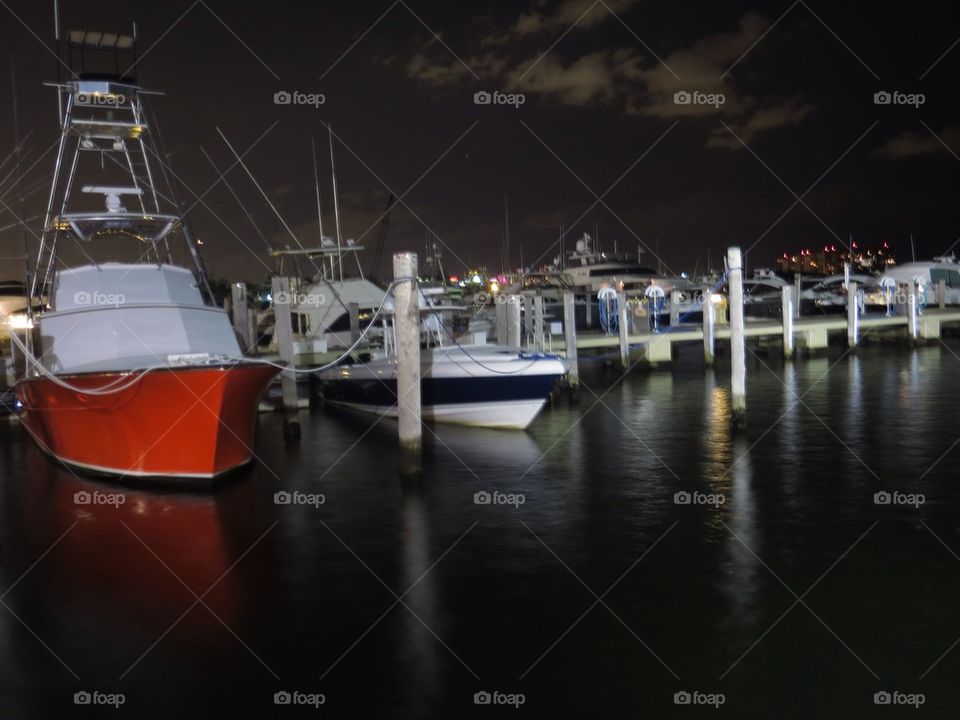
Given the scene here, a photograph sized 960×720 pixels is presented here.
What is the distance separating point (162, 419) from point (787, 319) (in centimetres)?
2773

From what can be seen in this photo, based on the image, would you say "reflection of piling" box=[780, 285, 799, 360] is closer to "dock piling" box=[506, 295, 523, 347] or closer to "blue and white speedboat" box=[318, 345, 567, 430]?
"dock piling" box=[506, 295, 523, 347]

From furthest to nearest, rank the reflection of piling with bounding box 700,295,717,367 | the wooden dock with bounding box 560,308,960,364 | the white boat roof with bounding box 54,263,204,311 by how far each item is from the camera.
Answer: the wooden dock with bounding box 560,308,960,364
the reflection of piling with bounding box 700,295,717,367
the white boat roof with bounding box 54,263,204,311

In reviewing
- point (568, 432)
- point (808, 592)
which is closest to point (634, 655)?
point (808, 592)

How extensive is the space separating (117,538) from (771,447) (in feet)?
42.7

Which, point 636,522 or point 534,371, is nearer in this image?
point 636,522

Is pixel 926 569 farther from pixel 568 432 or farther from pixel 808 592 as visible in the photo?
pixel 568 432

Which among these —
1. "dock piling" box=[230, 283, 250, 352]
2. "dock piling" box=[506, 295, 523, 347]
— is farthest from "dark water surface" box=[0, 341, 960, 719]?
"dock piling" box=[506, 295, 523, 347]

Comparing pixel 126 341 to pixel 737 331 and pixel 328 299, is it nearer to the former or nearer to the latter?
pixel 737 331

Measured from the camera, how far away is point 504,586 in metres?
10.9

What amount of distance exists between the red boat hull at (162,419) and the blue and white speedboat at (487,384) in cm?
569

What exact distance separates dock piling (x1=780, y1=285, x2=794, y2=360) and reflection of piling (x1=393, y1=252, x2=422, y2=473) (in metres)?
24.4

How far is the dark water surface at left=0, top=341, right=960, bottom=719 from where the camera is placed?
27.1 ft

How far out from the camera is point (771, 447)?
763 inches

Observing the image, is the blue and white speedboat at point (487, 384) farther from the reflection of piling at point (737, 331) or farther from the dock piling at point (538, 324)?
the dock piling at point (538, 324)
